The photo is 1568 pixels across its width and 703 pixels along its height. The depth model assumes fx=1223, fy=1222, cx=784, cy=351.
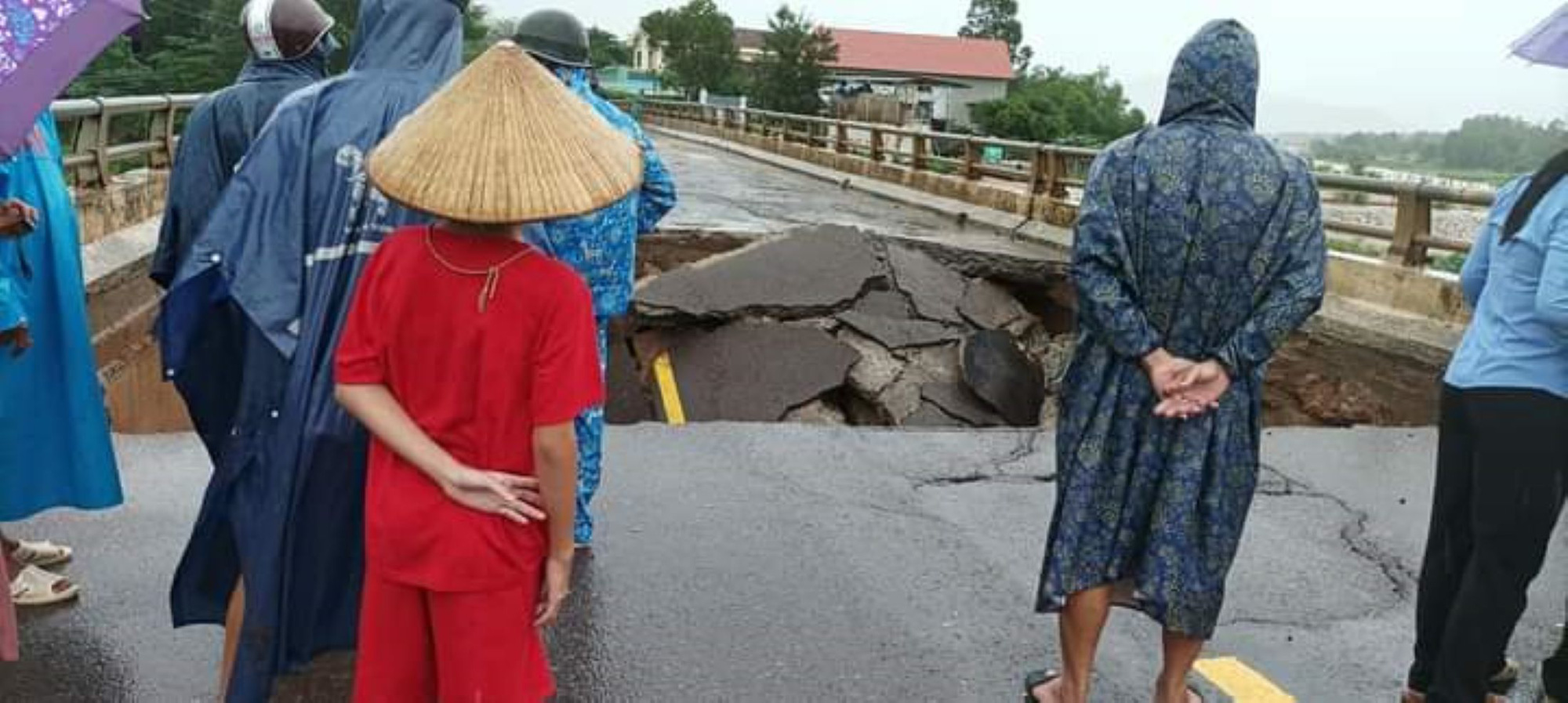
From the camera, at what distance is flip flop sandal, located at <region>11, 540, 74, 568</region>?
4180 millimetres

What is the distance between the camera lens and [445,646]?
7.75 feet

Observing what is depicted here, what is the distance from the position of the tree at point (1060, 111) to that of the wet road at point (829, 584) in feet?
105

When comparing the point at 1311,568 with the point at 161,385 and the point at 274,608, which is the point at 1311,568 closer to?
the point at 274,608

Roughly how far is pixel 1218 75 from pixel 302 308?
2212mm

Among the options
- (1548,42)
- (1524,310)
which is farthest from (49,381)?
(1548,42)

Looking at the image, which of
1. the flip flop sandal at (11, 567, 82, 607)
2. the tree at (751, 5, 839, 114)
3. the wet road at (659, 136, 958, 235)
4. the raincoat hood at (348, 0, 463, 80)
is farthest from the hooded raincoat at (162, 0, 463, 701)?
the tree at (751, 5, 839, 114)

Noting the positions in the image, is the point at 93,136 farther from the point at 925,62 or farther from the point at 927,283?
the point at 925,62

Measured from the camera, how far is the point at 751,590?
4359 mm

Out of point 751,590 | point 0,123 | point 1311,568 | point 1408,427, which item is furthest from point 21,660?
point 1408,427

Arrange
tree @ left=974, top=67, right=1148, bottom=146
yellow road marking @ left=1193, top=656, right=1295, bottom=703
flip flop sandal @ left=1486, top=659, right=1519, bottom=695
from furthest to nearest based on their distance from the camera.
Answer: tree @ left=974, top=67, right=1148, bottom=146 < yellow road marking @ left=1193, top=656, right=1295, bottom=703 < flip flop sandal @ left=1486, top=659, right=1519, bottom=695

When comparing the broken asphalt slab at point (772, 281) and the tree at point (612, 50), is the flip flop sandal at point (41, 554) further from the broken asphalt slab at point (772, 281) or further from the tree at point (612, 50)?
the tree at point (612, 50)

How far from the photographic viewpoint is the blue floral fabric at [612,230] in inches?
156

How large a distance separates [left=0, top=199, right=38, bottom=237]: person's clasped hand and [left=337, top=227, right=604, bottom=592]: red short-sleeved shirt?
61.6 inches

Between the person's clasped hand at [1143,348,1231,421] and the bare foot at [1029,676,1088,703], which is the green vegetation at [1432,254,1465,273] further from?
the person's clasped hand at [1143,348,1231,421]
